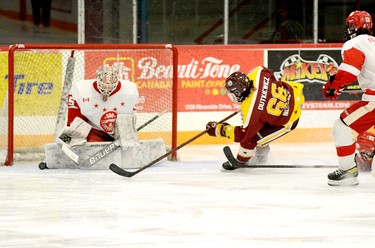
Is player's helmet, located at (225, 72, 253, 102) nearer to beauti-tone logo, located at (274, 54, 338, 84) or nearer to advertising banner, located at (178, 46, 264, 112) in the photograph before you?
advertising banner, located at (178, 46, 264, 112)

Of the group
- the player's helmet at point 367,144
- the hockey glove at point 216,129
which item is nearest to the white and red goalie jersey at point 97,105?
the hockey glove at point 216,129

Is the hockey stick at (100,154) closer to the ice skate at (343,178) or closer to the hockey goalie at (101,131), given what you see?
the hockey goalie at (101,131)

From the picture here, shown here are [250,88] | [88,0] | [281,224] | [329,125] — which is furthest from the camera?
[88,0]

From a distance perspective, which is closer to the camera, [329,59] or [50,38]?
[329,59]

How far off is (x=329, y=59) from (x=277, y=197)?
3078 millimetres

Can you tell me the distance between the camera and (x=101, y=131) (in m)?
7.01

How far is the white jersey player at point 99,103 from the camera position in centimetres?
688

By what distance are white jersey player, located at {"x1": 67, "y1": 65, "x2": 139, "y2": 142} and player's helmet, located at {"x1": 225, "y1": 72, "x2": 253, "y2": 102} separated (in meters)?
0.77

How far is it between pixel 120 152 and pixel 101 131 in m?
0.26

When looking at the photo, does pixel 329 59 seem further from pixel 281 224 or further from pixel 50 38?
pixel 281 224

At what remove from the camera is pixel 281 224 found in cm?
486

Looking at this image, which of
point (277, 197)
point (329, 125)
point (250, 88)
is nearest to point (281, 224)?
point (277, 197)

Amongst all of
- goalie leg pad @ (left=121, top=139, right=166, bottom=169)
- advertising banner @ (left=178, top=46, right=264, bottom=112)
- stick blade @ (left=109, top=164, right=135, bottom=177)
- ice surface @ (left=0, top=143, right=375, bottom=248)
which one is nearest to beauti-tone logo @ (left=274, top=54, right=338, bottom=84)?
advertising banner @ (left=178, top=46, right=264, bottom=112)

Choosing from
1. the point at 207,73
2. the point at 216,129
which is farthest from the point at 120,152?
the point at 207,73
